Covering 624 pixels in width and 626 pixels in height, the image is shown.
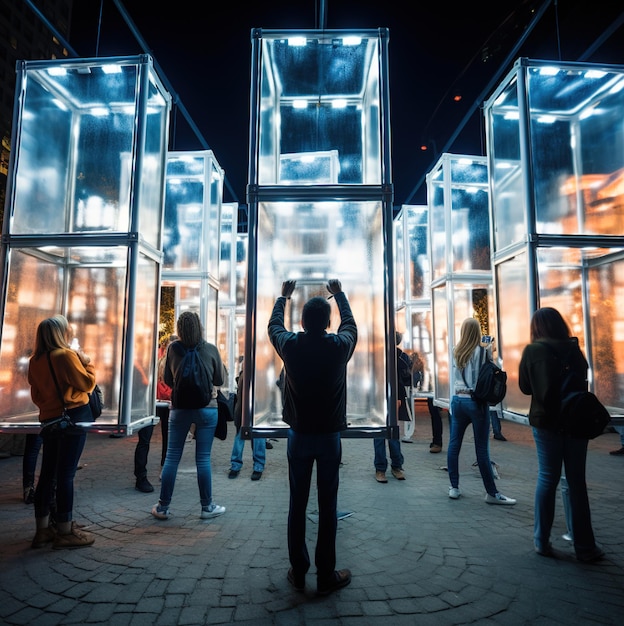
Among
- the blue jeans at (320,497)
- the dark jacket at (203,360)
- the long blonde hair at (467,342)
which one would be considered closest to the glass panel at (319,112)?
the dark jacket at (203,360)

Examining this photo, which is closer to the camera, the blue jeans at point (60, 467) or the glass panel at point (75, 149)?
the blue jeans at point (60, 467)

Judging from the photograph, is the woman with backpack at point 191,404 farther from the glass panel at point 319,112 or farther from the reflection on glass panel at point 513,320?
the reflection on glass panel at point 513,320

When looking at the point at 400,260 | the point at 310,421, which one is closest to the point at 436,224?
the point at 400,260

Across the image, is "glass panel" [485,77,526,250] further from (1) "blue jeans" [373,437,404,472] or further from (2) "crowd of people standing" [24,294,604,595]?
(1) "blue jeans" [373,437,404,472]

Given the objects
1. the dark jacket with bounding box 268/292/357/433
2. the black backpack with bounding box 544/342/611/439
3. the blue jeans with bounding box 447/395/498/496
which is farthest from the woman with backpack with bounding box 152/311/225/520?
the black backpack with bounding box 544/342/611/439

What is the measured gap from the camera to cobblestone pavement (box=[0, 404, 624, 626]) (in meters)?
2.54

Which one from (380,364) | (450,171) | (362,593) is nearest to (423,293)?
(450,171)

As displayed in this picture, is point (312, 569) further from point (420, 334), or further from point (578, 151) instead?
point (420, 334)

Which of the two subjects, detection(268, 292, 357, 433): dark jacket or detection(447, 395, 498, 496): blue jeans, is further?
detection(447, 395, 498, 496): blue jeans

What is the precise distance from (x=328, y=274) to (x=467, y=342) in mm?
1983

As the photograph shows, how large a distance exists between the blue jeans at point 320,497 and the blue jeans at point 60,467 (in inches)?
76.5

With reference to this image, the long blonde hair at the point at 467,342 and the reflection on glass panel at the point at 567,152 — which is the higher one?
the reflection on glass panel at the point at 567,152

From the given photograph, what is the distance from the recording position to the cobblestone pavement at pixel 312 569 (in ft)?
8.35

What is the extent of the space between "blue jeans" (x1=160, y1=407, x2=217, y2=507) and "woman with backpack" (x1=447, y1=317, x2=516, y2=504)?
262 centimetres
